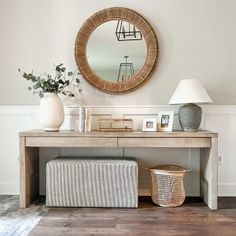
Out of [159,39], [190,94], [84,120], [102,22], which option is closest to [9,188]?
[84,120]

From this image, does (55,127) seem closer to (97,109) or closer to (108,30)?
(97,109)

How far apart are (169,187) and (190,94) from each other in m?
0.91

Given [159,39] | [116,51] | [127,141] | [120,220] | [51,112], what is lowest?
[120,220]

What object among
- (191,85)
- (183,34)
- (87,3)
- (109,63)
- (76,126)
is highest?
(87,3)

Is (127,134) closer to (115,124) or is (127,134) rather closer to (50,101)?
(115,124)

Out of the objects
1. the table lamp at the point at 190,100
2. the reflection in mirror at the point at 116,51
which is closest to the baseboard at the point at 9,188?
the reflection in mirror at the point at 116,51

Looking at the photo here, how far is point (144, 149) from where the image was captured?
3463 mm

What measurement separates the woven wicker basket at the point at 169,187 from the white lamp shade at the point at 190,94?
27.1 inches

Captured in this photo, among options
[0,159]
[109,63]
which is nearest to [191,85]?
[109,63]

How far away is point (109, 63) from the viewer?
3.42 metres

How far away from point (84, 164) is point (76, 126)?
608 millimetres

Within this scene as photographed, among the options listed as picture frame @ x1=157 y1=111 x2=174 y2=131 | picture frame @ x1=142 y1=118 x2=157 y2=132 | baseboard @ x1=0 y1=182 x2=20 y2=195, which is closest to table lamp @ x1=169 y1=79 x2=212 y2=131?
picture frame @ x1=157 y1=111 x2=174 y2=131

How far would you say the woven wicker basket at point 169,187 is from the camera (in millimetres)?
3025

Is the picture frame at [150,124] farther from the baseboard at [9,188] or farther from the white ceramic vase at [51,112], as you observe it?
the baseboard at [9,188]
